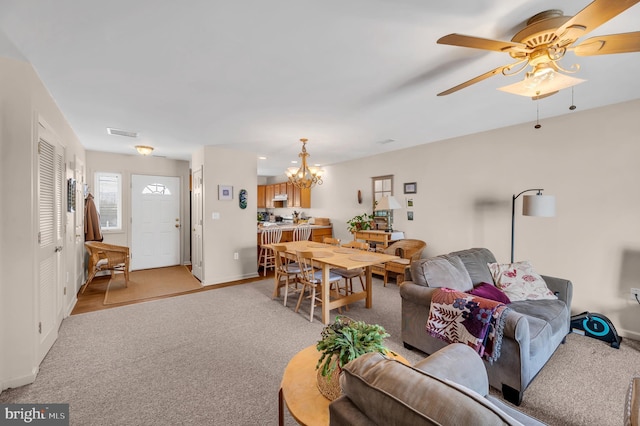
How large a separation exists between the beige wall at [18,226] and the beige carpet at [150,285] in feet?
6.01

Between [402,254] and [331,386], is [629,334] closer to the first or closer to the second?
[402,254]

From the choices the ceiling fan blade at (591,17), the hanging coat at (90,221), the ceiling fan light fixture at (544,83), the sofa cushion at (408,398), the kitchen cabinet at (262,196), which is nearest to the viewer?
the sofa cushion at (408,398)

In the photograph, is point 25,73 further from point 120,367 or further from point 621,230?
point 621,230

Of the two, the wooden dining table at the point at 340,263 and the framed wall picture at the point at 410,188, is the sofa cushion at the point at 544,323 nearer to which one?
the wooden dining table at the point at 340,263

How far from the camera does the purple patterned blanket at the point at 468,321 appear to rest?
1894mm

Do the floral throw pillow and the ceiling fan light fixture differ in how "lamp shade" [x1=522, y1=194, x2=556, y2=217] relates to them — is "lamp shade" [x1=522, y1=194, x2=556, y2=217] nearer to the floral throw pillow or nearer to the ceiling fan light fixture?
the floral throw pillow

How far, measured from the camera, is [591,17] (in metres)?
1.19

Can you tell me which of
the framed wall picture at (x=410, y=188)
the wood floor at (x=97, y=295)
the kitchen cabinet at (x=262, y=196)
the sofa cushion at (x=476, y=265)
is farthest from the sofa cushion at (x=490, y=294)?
the kitchen cabinet at (x=262, y=196)

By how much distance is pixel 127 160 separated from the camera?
546cm

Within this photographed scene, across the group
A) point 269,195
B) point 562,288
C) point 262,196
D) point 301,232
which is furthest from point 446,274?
point 262,196

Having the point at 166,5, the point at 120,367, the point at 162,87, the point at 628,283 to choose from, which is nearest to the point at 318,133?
the point at 162,87

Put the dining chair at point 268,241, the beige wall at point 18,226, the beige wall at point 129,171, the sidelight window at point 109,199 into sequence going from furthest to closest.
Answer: the dining chair at point 268,241 < the sidelight window at point 109,199 < the beige wall at point 129,171 < the beige wall at point 18,226

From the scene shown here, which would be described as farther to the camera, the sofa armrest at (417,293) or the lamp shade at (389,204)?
the lamp shade at (389,204)

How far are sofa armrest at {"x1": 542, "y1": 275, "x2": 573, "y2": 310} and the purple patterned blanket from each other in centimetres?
134
